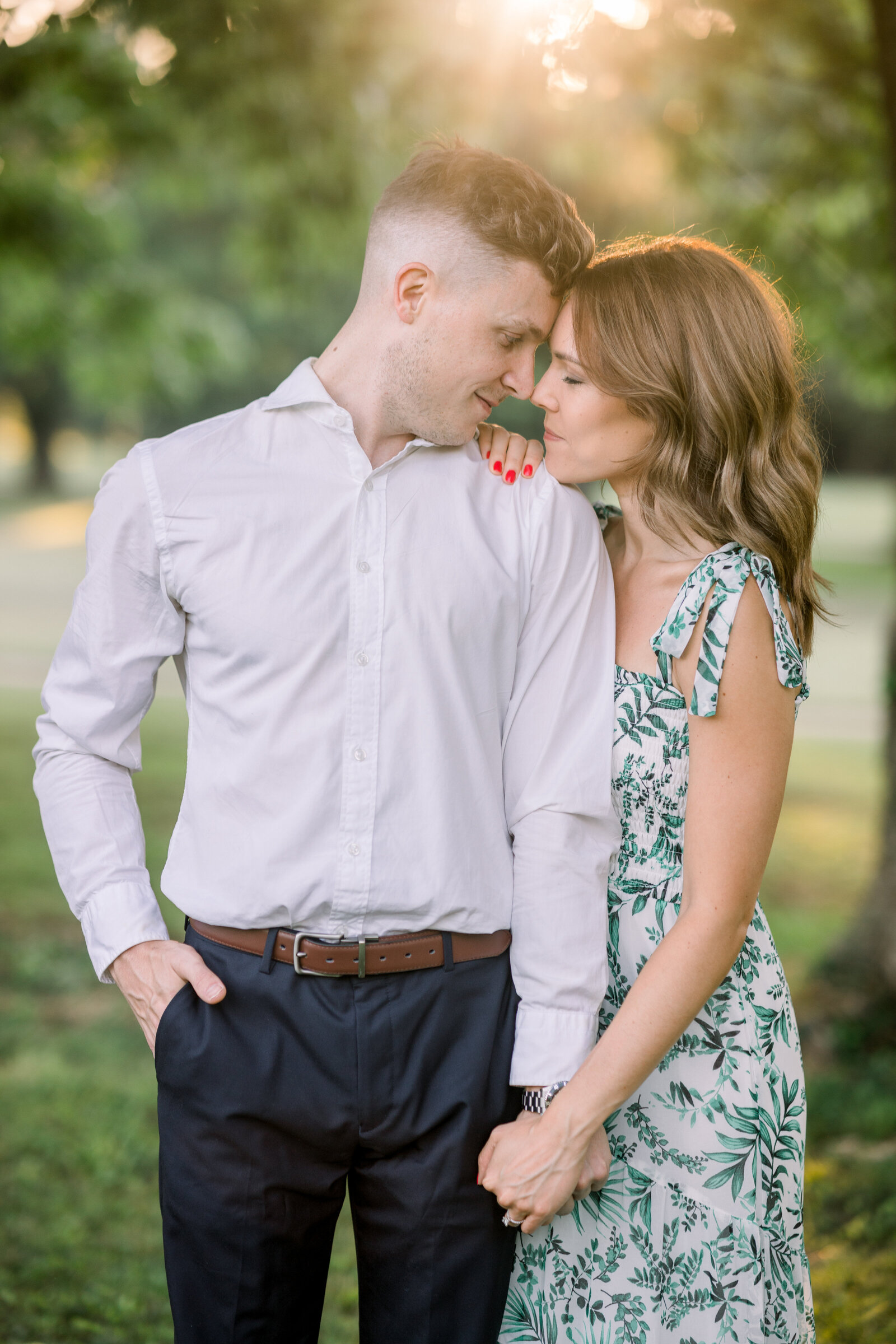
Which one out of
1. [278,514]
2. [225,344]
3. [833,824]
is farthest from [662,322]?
[225,344]

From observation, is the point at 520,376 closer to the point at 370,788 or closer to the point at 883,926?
the point at 370,788

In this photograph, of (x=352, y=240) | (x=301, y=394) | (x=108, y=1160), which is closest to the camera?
(x=301, y=394)

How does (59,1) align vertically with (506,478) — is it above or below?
above

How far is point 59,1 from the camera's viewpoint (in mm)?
3896

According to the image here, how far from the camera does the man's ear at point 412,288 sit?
6.31 feet

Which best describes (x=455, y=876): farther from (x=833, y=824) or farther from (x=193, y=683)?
(x=833, y=824)

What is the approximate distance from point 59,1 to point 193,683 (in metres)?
3.09

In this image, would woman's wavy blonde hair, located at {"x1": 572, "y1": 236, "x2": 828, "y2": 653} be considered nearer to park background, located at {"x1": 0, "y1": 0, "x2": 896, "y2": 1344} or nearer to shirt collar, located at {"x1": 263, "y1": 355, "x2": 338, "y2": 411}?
park background, located at {"x1": 0, "y1": 0, "x2": 896, "y2": 1344}

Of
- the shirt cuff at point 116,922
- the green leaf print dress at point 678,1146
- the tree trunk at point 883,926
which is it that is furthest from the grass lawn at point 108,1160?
the shirt cuff at point 116,922

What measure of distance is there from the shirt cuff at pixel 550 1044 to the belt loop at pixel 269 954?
1.39 ft

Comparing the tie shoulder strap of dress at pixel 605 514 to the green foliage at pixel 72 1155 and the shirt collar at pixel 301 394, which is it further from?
the green foliage at pixel 72 1155

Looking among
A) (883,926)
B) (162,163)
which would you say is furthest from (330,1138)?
(162,163)

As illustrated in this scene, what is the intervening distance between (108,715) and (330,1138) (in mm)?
792

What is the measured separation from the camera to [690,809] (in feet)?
6.18
